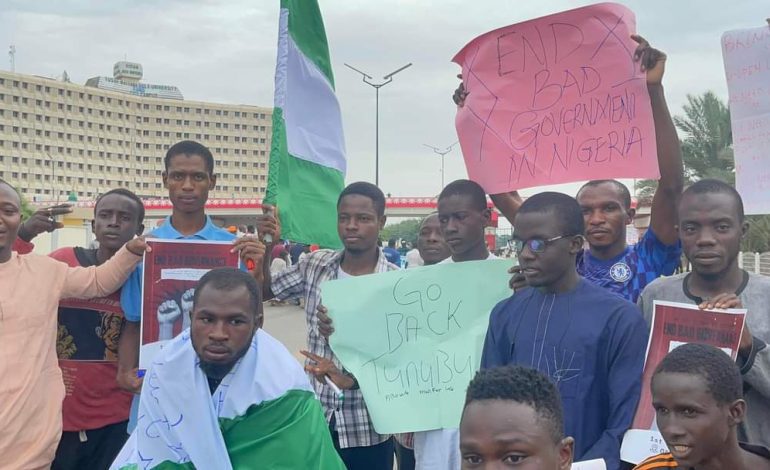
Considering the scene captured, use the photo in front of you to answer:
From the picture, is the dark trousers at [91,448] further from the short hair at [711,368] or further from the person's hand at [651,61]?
the person's hand at [651,61]

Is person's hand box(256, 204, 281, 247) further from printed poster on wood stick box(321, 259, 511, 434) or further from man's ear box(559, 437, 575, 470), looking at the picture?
man's ear box(559, 437, 575, 470)

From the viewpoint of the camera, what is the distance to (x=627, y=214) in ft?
14.1

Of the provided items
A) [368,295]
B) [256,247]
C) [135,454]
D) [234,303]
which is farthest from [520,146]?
[135,454]

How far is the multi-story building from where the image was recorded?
483 feet

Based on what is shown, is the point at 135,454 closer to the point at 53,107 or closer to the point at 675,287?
the point at 675,287

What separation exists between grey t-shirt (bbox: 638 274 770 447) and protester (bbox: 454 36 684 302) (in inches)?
23.7

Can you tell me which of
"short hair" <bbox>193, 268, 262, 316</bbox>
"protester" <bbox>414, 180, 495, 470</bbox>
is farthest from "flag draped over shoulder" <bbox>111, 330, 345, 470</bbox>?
"protester" <bbox>414, 180, 495, 470</bbox>

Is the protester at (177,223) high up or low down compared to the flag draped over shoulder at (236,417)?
up

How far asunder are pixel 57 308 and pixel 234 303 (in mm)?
1237

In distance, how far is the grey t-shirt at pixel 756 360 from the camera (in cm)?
272

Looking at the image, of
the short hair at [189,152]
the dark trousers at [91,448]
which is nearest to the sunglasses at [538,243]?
the short hair at [189,152]

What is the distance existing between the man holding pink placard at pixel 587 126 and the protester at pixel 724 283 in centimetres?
50

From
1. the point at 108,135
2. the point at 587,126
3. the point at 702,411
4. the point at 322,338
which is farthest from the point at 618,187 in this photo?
the point at 108,135

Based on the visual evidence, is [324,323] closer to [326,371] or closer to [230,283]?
[326,371]
